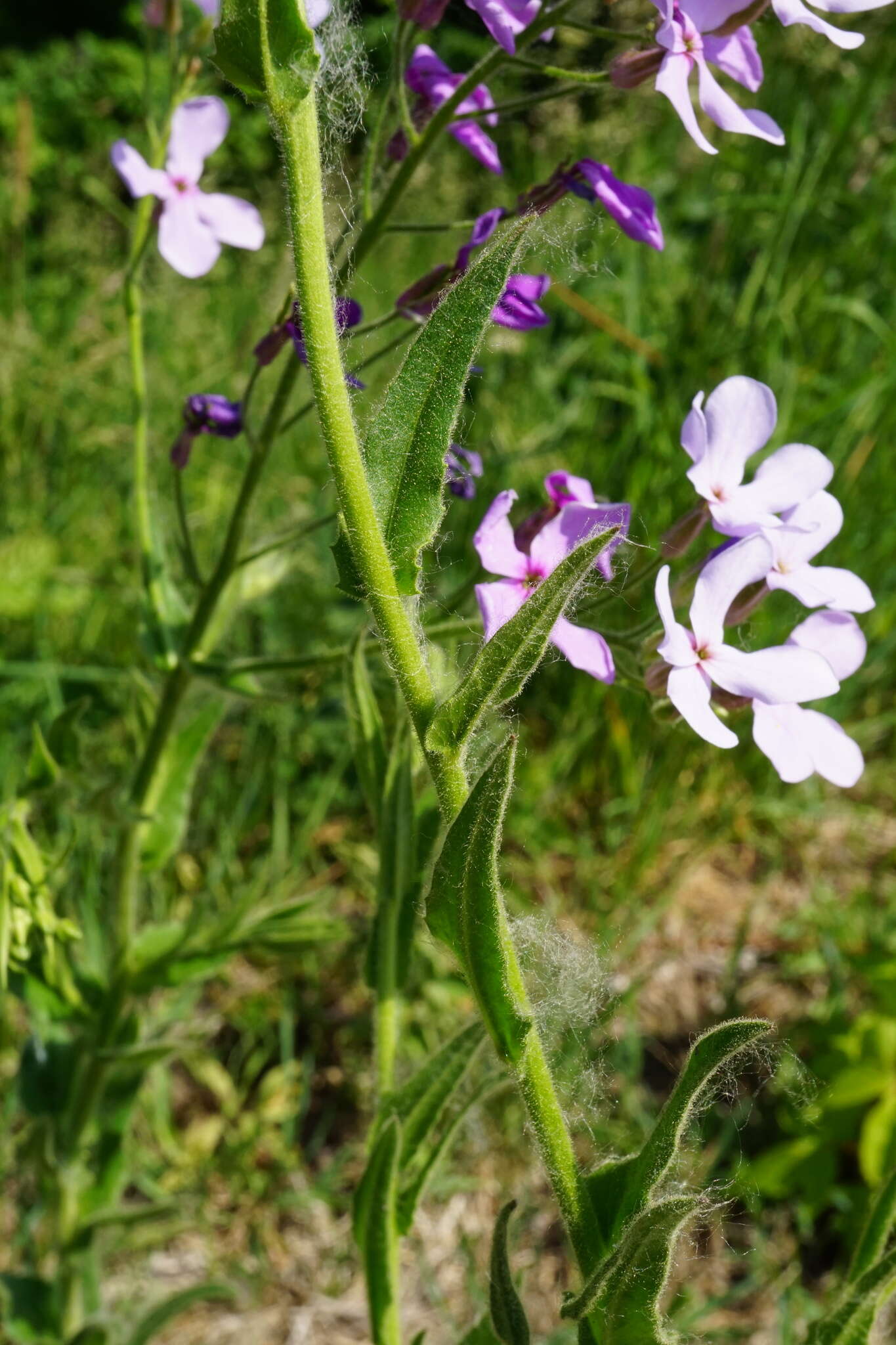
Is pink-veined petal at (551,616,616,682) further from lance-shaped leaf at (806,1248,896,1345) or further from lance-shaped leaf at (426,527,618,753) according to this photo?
lance-shaped leaf at (806,1248,896,1345)

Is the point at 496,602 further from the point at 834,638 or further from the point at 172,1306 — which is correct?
the point at 172,1306

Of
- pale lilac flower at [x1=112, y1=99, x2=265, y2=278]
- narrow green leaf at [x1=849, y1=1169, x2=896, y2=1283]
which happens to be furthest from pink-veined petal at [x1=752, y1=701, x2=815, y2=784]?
pale lilac flower at [x1=112, y1=99, x2=265, y2=278]

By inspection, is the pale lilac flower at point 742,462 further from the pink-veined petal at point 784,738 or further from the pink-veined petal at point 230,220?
the pink-veined petal at point 230,220

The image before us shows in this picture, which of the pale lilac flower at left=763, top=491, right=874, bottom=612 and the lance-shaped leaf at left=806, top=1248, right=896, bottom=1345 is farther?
the pale lilac flower at left=763, top=491, right=874, bottom=612

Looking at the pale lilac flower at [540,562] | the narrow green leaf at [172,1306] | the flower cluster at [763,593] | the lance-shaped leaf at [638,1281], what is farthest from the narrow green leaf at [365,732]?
the narrow green leaf at [172,1306]

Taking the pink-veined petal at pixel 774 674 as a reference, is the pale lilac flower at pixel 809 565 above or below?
above

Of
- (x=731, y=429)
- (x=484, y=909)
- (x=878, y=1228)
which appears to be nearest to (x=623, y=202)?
(x=731, y=429)

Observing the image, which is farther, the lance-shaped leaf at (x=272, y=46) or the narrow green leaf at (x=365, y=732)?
the narrow green leaf at (x=365, y=732)
